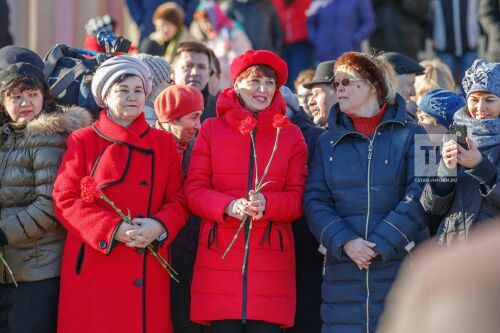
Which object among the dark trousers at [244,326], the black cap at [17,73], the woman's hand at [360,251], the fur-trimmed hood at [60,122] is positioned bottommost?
the dark trousers at [244,326]

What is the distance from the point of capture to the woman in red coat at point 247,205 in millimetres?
5289

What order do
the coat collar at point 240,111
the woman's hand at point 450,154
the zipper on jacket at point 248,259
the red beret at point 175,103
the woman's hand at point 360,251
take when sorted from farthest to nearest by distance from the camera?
1. the red beret at point 175,103
2. the coat collar at point 240,111
3. the zipper on jacket at point 248,259
4. the woman's hand at point 360,251
5. the woman's hand at point 450,154

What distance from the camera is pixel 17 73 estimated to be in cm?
563

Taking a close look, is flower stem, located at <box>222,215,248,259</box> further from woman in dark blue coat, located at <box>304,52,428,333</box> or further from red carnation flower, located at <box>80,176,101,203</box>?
red carnation flower, located at <box>80,176,101,203</box>

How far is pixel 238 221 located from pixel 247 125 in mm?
496

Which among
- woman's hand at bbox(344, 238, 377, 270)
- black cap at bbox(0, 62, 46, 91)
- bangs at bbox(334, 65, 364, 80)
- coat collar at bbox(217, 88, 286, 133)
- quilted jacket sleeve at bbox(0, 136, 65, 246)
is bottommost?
woman's hand at bbox(344, 238, 377, 270)

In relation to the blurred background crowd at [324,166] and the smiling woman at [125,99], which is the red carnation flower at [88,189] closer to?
the blurred background crowd at [324,166]

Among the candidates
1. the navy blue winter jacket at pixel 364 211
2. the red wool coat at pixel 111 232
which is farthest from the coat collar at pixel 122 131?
the navy blue winter jacket at pixel 364 211

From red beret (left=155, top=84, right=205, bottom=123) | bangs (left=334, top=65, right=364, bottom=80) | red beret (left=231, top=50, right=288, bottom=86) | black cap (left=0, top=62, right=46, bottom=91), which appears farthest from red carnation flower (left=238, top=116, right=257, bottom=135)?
black cap (left=0, top=62, right=46, bottom=91)

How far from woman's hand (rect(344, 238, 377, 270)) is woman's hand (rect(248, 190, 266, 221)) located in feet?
1.48

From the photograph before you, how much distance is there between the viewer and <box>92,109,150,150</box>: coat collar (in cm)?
541

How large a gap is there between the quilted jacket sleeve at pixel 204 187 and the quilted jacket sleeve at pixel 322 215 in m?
0.42

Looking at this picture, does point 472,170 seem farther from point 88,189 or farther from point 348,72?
point 88,189

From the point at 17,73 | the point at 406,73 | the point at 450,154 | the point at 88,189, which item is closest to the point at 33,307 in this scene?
the point at 88,189
